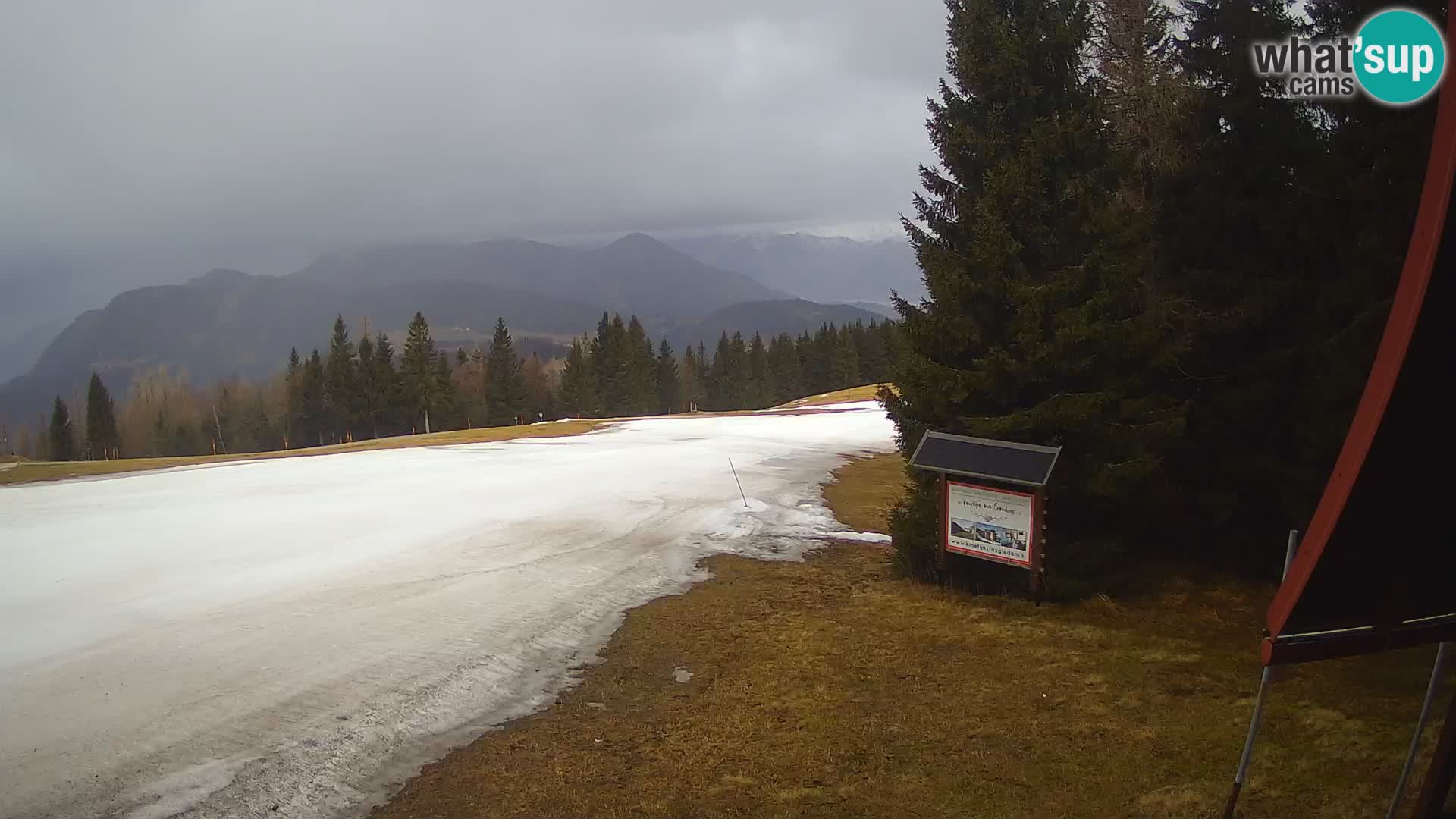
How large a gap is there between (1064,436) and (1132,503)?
162 centimetres

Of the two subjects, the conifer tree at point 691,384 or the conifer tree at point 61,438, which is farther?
the conifer tree at point 691,384

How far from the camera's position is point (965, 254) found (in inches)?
491

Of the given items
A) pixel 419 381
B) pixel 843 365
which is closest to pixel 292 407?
pixel 419 381

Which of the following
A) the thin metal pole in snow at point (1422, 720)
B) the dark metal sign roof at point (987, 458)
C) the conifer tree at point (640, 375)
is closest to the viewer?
the thin metal pole in snow at point (1422, 720)

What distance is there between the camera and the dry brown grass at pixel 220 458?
87.5 ft

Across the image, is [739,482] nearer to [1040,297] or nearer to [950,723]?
[1040,297]

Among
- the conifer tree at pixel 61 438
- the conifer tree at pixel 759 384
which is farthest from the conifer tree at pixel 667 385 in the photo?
the conifer tree at pixel 61 438

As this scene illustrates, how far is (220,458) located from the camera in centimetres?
3531

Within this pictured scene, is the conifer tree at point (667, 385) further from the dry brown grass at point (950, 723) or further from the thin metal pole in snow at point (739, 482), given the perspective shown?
the dry brown grass at point (950, 723)

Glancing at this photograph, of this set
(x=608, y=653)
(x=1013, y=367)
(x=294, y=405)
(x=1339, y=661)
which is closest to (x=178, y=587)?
(x=608, y=653)

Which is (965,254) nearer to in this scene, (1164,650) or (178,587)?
(1164,650)

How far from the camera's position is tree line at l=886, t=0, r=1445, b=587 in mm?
11016

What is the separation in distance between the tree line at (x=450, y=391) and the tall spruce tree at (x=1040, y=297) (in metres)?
60.4

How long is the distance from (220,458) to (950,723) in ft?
122
